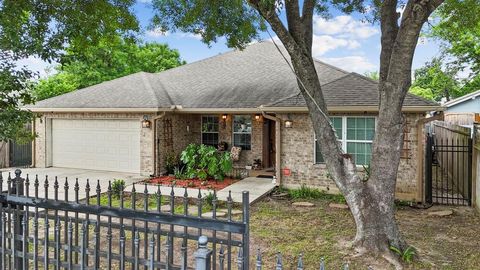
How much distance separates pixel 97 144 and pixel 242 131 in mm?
5738

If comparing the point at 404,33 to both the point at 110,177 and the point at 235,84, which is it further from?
the point at 110,177

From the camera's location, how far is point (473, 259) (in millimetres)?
6105

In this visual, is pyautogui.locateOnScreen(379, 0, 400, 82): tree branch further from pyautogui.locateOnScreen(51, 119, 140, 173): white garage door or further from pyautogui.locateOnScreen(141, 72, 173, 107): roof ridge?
pyautogui.locateOnScreen(51, 119, 140, 173): white garage door

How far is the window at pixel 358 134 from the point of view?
422 inches

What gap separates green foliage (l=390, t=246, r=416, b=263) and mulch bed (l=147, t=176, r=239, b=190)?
647 centimetres

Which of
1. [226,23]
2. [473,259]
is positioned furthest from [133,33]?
[473,259]

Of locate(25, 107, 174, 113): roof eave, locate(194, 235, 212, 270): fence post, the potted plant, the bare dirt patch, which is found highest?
locate(25, 107, 174, 113): roof eave

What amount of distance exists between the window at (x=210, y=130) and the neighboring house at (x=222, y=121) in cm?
4

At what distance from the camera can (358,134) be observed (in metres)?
10.9

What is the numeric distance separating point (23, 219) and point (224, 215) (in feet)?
16.8

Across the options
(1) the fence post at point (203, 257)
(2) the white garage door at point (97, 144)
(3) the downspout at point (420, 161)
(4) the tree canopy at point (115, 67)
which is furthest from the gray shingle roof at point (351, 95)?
(4) the tree canopy at point (115, 67)

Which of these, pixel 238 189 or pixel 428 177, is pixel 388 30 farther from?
pixel 238 189

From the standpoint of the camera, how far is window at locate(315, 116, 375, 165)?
422 inches

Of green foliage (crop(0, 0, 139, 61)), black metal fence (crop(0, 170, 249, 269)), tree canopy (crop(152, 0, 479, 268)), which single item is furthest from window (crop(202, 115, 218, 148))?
black metal fence (crop(0, 170, 249, 269))
